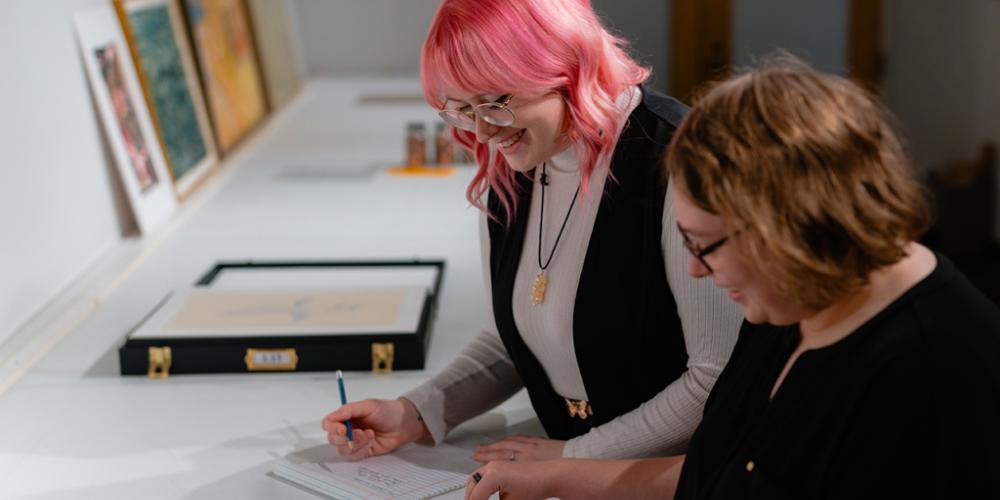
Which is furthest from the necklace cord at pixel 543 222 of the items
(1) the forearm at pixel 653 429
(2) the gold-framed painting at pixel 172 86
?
(2) the gold-framed painting at pixel 172 86

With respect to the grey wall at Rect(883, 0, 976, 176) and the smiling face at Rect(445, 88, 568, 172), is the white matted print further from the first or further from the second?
the grey wall at Rect(883, 0, 976, 176)

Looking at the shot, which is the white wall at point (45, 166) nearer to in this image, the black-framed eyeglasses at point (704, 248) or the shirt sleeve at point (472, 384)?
the shirt sleeve at point (472, 384)

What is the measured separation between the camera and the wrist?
1.70 metres

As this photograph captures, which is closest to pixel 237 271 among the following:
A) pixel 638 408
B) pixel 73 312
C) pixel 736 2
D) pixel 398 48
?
pixel 73 312

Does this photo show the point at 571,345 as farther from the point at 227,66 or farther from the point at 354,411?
the point at 227,66

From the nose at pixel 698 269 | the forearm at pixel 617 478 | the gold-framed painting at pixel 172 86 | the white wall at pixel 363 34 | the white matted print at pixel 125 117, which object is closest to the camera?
the nose at pixel 698 269

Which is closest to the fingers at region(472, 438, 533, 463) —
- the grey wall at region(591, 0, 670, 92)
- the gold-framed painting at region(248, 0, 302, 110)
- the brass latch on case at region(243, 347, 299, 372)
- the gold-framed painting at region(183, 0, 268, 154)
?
the brass latch on case at region(243, 347, 299, 372)

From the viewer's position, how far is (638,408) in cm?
157

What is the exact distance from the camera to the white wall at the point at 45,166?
2285 mm

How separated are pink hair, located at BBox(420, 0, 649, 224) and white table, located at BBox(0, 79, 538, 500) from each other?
0.53 metres

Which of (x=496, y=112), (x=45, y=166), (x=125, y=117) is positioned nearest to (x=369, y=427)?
(x=496, y=112)

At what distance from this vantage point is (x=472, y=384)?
5.82 ft

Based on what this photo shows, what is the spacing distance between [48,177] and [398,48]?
3289 millimetres

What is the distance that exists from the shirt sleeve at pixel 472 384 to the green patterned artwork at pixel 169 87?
5.48 feet
